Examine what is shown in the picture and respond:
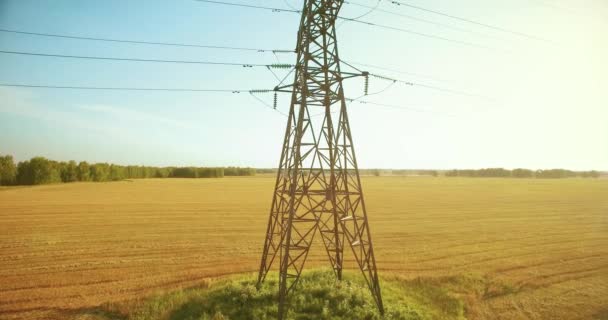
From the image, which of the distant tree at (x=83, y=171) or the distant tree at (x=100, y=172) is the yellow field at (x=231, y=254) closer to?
the distant tree at (x=83, y=171)

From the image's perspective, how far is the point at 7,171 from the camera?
284 ft

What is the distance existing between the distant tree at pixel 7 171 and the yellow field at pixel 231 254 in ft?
169

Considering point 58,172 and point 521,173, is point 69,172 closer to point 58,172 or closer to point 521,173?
point 58,172

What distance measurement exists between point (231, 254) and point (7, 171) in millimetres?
95559

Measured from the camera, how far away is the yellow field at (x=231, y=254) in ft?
56.4

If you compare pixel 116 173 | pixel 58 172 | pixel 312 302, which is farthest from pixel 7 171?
pixel 312 302

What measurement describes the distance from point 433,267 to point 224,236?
63.2 ft

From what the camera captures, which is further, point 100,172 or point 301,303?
point 100,172

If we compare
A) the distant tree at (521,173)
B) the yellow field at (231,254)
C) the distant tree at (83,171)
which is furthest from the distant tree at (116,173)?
the distant tree at (521,173)

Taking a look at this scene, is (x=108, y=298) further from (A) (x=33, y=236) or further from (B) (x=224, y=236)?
(A) (x=33, y=236)

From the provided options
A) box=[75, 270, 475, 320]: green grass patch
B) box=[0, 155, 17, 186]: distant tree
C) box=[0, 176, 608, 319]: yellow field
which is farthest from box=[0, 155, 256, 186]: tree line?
box=[75, 270, 475, 320]: green grass patch

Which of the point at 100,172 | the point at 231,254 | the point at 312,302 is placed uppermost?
the point at 100,172

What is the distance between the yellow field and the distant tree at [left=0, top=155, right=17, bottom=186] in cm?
5151

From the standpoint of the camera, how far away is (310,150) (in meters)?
15.4
